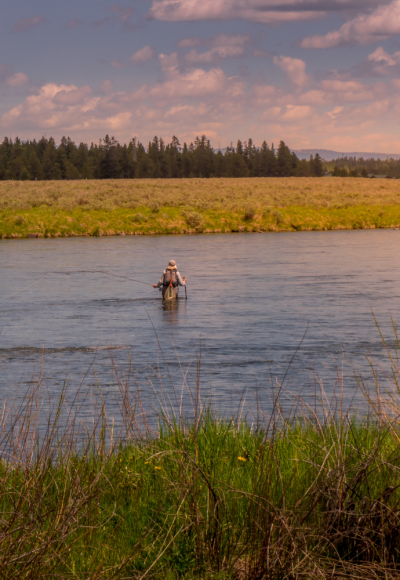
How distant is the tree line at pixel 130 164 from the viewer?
146 m

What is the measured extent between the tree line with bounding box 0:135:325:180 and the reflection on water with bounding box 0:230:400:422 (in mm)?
108743

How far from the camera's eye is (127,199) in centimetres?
6712

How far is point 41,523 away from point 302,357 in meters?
10.8

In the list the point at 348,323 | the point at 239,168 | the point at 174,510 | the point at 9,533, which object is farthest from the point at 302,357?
the point at 239,168

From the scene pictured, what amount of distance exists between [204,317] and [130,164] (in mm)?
133766

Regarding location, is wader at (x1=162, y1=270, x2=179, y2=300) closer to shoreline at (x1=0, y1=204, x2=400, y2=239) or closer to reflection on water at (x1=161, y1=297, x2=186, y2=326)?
reflection on water at (x1=161, y1=297, x2=186, y2=326)

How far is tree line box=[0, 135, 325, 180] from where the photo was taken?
14650 cm

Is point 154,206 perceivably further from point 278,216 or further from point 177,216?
point 278,216

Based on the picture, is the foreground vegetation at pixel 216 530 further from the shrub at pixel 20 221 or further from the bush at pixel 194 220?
the bush at pixel 194 220

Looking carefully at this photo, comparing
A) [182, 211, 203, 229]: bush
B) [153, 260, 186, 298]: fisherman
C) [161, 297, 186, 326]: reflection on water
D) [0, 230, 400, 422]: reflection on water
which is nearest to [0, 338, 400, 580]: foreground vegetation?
[0, 230, 400, 422]: reflection on water

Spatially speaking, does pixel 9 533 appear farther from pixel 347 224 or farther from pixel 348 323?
pixel 347 224

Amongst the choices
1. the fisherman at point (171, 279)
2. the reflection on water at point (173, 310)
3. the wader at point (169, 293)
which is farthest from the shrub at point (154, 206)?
the fisherman at point (171, 279)

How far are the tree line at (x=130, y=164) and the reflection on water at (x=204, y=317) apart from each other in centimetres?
10874

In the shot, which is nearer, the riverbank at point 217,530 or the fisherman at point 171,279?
the riverbank at point 217,530
